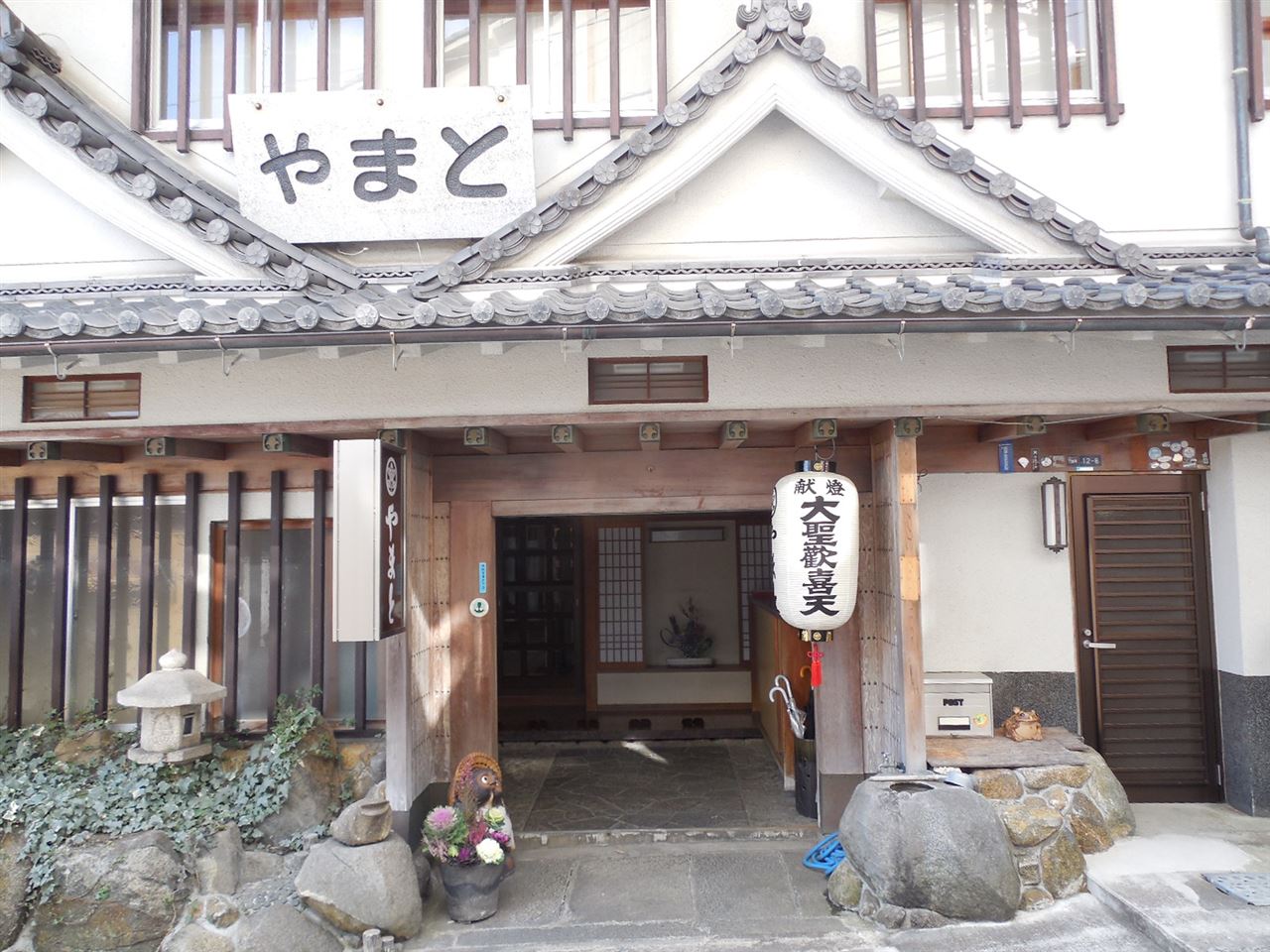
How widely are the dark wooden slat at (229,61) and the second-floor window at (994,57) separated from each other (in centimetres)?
626

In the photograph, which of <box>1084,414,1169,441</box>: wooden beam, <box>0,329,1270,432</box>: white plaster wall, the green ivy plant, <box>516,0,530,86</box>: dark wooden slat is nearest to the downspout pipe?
<box>0,329,1270,432</box>: white plaster wall

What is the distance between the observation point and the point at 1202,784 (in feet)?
26.9

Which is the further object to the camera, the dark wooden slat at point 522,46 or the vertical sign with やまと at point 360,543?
the dark wooden slat at point 522,46

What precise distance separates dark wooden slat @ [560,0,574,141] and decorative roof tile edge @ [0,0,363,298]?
2539 mm

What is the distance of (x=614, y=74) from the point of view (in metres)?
8.13

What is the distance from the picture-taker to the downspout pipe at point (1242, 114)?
7.79 meters

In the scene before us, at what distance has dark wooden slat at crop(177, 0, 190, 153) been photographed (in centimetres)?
810

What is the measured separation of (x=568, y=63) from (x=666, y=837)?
767 centimetres

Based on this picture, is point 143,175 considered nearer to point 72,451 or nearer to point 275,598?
point 72,451

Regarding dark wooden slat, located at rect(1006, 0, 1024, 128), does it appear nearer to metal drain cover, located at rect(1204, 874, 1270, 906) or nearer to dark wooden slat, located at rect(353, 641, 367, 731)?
metal drain cover, located at rect(1204, 874, 1270, 906)

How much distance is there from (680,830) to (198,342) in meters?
6.13

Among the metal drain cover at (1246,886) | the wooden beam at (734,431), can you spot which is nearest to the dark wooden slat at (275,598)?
the wooden beam at (734,431)

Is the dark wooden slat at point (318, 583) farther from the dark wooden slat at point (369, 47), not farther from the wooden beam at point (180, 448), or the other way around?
the dark wooden slat at point (369, 47)

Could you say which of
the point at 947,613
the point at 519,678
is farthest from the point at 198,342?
the point at 519,678
